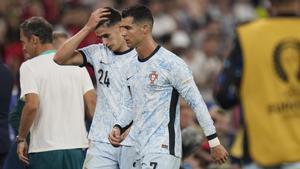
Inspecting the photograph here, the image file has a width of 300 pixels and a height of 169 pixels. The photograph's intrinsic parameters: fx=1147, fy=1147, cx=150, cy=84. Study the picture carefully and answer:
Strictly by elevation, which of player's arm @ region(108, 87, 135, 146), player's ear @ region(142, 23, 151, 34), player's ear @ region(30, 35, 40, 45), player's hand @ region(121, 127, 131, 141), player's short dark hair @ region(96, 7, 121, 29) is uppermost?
player's short dark hair @ region(96, 7, 121, 29)

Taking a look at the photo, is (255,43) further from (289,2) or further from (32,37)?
(32,37)

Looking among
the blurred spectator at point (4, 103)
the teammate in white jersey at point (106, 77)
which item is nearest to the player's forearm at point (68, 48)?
the teammate in white jersey at point (106, 77)

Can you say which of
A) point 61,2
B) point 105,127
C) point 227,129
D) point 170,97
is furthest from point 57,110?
point 61,2

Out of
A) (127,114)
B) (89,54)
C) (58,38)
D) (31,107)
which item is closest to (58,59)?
(89,54)

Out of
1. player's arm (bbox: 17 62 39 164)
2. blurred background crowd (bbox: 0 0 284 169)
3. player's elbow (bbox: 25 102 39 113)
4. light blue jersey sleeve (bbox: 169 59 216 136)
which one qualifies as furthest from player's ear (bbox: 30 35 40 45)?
blurred background crowd (bbox: 0 0 284 169)

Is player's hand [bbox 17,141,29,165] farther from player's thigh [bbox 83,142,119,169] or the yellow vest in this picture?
the yellow vest

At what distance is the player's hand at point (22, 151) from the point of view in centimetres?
1174

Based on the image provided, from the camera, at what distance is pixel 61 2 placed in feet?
73.2

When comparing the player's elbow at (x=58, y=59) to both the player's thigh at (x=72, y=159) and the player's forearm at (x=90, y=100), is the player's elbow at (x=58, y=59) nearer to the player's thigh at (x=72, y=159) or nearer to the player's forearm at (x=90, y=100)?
the player's forearm at (x=90, y=100)

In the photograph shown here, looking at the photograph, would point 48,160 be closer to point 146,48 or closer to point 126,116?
point 126,116

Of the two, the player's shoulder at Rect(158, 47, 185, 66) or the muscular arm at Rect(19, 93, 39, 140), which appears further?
the muscular arm at Rect(19, 93, 39, 140)

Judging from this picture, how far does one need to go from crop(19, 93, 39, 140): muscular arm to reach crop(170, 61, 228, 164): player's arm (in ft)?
5.70

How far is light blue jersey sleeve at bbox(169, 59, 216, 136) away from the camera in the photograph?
1046cm

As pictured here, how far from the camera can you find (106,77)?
11.4m
